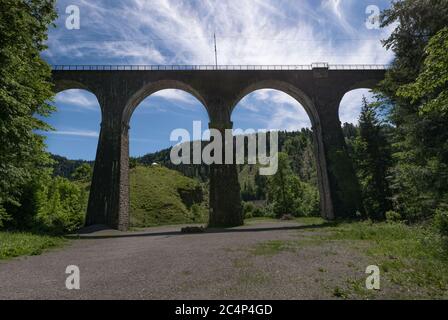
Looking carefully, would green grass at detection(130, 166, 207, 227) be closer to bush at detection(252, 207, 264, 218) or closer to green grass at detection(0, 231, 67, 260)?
bush at detection(252, 207, 264, 218)

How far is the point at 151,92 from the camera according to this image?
3250 centimetres

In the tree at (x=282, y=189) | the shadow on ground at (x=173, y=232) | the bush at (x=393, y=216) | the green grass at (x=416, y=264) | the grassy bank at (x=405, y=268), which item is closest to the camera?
the grassy bank at (x=405, y=268)

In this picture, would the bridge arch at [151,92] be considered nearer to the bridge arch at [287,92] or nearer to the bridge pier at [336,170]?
the bridge arch at [287,92]

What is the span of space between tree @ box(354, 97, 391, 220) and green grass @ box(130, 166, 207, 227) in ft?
107

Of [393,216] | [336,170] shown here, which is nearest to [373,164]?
[336,170]

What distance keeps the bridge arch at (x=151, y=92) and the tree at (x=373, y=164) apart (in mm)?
16818

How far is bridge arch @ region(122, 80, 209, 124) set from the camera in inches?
1217

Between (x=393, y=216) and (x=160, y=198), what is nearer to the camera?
(x=393, y=216)

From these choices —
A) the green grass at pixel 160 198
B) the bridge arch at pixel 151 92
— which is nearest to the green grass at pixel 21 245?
the bridge arch at pixel 151 92

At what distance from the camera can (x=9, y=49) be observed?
11.5 meters

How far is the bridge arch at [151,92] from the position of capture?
3091 cm

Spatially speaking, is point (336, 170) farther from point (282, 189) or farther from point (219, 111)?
point (282, 189)

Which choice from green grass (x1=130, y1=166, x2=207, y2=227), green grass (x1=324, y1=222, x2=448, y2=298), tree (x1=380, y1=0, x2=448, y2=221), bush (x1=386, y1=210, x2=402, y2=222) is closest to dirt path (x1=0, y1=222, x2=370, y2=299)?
green grass (x1=324, y1=222, x2=448, y2=298)

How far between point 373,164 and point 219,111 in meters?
16.4
